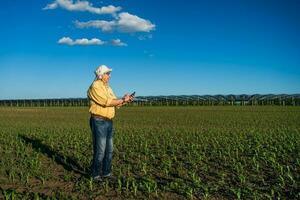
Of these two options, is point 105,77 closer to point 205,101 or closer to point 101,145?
point 101,145

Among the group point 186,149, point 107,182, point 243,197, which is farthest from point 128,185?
point 186,149

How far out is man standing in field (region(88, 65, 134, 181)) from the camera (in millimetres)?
8164

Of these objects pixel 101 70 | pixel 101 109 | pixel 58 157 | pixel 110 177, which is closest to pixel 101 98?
pixel 101 109

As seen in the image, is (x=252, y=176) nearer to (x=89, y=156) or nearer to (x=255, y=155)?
(x=255, y=155)

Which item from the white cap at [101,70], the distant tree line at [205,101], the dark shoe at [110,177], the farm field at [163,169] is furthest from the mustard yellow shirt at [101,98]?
the distant tree line at [205,101]

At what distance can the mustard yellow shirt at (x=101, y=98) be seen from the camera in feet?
26.7

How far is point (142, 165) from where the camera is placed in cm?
1034

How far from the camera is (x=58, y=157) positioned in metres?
12.0

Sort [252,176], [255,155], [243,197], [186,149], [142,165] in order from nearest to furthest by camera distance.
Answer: [243,197], [252,176], [142,165], [255,155], [186,149]

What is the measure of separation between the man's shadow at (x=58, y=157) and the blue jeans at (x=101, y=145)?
26.8 inches

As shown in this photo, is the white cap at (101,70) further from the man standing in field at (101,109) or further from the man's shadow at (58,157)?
the man's shadow at (58,157)

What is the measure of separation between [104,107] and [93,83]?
1.60ft

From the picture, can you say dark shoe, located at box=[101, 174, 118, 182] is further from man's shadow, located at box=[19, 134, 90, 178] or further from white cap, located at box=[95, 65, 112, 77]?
white cap, located at box=[95, 65, 112, 77]

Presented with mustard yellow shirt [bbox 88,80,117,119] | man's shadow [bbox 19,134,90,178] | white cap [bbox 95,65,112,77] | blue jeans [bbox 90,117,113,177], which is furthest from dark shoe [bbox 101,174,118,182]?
white cap [bbox 95,65,112,77]
